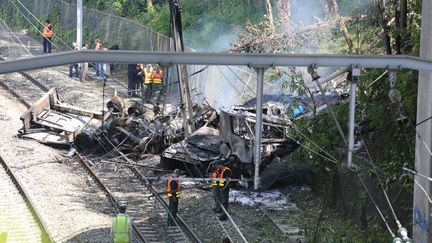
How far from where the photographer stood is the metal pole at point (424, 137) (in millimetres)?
11734

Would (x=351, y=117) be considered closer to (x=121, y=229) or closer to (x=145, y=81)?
(x=121, y=229)

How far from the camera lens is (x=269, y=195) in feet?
63.9

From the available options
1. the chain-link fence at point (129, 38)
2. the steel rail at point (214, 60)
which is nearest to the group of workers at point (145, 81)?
the chain-link fence at point (129, 38)

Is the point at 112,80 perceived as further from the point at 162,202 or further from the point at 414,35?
the point at 414,35

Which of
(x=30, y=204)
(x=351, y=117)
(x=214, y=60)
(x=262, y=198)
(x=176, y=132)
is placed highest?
(x=214, y=60)

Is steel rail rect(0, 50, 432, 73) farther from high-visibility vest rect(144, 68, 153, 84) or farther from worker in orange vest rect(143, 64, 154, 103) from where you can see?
high-visibility vest rect(144, 68, 153, 84)

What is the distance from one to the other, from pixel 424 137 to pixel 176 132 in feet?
40.0

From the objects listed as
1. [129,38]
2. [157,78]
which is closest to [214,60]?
[157,78]

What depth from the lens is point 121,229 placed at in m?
13.7

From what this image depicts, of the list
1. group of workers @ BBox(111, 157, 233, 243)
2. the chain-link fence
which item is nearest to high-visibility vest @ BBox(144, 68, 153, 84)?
the chain-link fence

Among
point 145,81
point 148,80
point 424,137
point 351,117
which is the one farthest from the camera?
point 145,81

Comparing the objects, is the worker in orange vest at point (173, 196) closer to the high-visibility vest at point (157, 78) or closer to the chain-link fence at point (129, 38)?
the chain-link fence at point (129, 38)

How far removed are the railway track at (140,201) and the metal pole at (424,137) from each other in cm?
483

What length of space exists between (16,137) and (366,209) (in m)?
11.5
